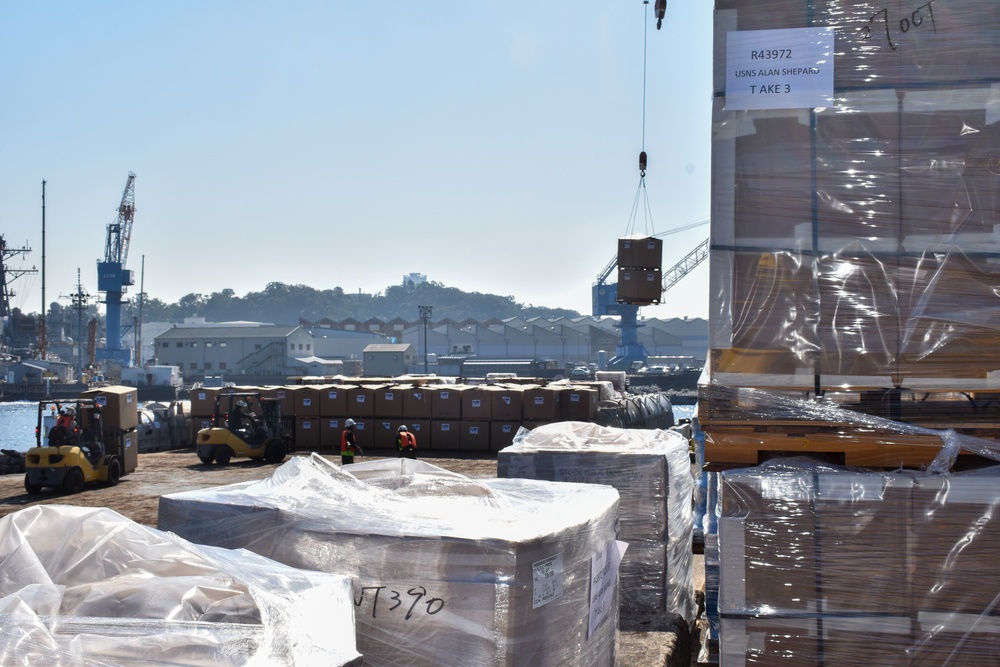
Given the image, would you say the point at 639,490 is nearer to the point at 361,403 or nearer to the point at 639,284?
the point at 639,284

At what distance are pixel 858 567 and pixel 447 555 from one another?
5.48 ft

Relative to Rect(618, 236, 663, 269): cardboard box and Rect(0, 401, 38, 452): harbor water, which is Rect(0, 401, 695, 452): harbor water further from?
Rect(618, 236, 663, 269): cardboard box

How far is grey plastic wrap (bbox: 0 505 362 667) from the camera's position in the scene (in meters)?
2.05

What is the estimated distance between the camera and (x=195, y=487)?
15.1 metres

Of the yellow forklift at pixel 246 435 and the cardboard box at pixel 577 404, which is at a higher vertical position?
the cardboard box at pixel 577 404

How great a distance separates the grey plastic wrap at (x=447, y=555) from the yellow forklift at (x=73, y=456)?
12.0 meters

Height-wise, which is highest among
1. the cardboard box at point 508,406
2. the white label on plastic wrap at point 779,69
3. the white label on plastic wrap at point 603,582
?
the white label on plastic wrap at point 779,69

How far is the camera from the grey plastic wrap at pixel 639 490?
5.28 m

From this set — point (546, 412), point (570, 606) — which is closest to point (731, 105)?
point (570, 606)

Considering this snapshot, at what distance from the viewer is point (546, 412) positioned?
790 inches

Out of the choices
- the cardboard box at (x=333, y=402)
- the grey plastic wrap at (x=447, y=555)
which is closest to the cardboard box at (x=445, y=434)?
the cardboard box at (x=333, y=402)

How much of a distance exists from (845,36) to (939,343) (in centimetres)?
129

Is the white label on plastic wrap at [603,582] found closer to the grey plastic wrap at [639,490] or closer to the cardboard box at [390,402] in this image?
the grey plastic wrap at [639,490]

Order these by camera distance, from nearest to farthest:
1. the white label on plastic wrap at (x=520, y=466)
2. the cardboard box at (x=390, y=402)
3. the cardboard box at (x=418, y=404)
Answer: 1. the white label on plastic wrap at (x=520, y=466)
2. the cardboard box at (x=418, y=404)
3. the cardboard box at (x=390, y=402)
